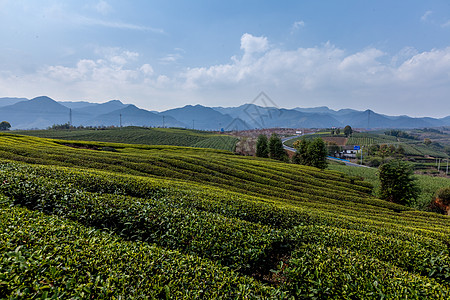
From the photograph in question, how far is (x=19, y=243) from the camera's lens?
4.63 m

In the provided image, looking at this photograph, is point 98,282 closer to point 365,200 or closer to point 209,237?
point 209,237

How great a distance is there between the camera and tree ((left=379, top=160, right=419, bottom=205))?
2828 centimetres

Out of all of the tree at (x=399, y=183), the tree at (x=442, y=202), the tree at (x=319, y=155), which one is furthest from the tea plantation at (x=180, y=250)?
the tree at (x=319, y=155)

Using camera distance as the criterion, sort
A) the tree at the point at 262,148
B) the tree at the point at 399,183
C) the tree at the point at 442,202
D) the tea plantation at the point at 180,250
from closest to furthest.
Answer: the tea plantation at the point at 180,250, the tree at the point at 399,183, the tree at the point at 442,202, the tree at the point at 262,148

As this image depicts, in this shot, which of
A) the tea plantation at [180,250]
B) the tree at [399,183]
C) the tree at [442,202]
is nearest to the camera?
the tea plantation at [180,250]

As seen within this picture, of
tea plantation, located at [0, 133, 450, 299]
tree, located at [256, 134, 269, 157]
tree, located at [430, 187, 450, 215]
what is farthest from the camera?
tree, located at [256, 134, 269, 157]

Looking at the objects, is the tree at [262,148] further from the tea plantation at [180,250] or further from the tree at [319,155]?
the tea plantation at [180,250]

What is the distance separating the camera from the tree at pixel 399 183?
92.8 feet

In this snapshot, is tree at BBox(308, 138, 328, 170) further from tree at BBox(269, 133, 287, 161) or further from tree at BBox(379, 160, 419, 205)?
tree at BBox(379, 160, 419, 205)

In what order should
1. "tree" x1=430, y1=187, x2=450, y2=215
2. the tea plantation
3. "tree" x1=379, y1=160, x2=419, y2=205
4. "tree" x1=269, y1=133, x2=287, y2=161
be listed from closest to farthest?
the tea plantation, "tree" x1=379, y1=160, x2=419, y2=205, "tree" x1=430, y1=187, x2=450, y2=215, "tree" x1=269, y1=133, x2=287, y2=161

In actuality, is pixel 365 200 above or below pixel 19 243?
below

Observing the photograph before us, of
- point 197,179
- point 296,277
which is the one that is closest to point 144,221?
point 296,277

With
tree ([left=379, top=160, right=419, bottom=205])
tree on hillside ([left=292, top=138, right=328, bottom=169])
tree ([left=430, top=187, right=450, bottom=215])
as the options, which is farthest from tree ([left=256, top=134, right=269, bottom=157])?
tree ([left=430, top=187, right=450, bottom=215])

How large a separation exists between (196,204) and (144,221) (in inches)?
116
